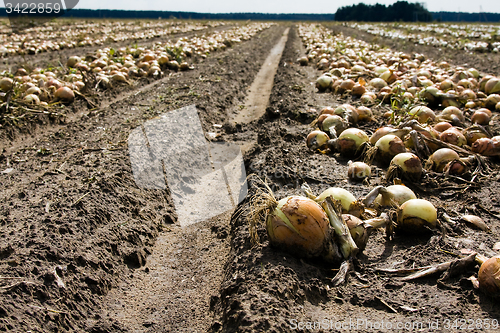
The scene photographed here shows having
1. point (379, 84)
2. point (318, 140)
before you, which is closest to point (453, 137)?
point (318, 140)

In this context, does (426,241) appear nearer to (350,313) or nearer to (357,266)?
(357,266)

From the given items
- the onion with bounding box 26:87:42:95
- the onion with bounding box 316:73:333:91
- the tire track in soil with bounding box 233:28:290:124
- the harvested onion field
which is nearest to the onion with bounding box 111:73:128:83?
the harvested onion field

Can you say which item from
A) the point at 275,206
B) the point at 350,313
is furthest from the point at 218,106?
the point at 350,313

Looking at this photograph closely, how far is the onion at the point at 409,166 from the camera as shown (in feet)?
10.8

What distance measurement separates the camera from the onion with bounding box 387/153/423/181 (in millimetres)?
3295

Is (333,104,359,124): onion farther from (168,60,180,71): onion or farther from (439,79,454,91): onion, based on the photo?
(168,60,180,71): onion

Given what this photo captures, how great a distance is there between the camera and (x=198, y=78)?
338 inches

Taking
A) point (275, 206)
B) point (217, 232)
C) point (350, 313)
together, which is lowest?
point (217, 232)

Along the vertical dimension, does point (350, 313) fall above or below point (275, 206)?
below

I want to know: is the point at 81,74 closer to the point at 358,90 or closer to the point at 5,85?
the point at 5,85

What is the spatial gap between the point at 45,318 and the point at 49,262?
19.0 inches

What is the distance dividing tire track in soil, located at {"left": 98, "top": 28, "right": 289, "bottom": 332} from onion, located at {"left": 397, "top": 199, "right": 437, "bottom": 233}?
1519mm

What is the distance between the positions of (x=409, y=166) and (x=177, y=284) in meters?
2.44

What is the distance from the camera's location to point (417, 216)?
8.29ft
